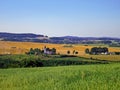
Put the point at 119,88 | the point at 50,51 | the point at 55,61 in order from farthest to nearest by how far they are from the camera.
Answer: the point at 50,51 < the point at 55,61 < the point at 119,88

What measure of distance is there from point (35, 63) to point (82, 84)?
5856cm

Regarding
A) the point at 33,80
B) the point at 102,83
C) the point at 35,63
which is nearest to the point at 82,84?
the point at 102,83

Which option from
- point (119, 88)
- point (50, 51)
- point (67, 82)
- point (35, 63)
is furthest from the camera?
point (50, 51)

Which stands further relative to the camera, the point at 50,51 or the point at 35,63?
the point at 50,51

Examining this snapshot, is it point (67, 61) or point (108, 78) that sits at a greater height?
point (108, 78)

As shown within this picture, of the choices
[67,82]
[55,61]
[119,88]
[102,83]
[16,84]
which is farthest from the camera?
[55,61]

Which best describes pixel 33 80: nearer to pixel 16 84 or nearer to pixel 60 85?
pixel 16 84

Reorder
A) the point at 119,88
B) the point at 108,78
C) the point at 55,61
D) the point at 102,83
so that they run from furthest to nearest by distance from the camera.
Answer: the point at 55,61, the point at 108,78, the point at 102,83, the point at 119,88

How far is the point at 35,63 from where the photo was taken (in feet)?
242

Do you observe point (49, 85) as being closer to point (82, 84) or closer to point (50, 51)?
point (82, 84)

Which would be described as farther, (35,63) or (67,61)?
(67,61)

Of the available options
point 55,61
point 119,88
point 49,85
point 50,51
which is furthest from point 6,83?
point 50,51

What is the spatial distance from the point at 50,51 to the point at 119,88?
12253cm

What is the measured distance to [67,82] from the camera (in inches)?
684
